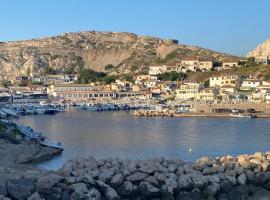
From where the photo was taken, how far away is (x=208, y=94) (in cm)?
5822

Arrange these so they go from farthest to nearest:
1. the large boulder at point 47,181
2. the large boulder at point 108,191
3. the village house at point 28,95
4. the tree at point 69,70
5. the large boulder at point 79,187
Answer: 1. the tree at point 69,70
2. the village house at point 28,95
3. the large boulder at point 108,191
4. the large boulder at point 79,187
5. the large boulder at point 47,181

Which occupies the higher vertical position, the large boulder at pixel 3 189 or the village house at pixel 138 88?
the village house at pixel 138 88

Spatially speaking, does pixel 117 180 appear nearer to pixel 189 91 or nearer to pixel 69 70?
pixel 189 91

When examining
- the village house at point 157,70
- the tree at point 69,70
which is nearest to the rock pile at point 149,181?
the village house at point 157,70

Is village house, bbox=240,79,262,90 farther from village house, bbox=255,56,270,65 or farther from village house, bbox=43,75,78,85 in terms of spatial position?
village house, bbox=43,75,78,85

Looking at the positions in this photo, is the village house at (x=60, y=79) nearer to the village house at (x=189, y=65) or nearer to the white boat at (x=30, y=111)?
the village house at (x=189, y=65)

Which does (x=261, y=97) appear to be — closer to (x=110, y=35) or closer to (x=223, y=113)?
(x=223, y=113)

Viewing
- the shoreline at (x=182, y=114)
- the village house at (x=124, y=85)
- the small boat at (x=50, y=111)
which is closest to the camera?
the shoreline at (x=182, y=114)

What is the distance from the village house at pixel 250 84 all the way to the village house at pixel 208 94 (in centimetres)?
364

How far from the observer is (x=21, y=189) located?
6.30m

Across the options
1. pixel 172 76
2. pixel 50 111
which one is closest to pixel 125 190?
pixel 50 111

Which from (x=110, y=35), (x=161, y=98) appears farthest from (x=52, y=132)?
(x=110, y=35)

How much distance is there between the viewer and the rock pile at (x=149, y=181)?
6.39 meters

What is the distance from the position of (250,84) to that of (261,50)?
31773 millimetres
